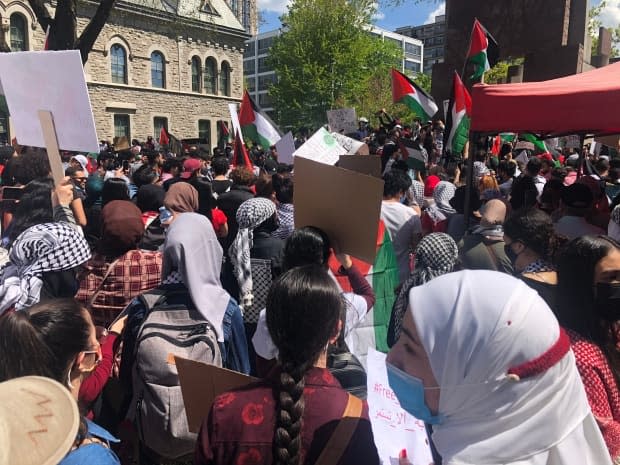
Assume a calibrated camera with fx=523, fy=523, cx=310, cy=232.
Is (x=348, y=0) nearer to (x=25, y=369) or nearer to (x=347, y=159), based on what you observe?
(x=347, y=159)

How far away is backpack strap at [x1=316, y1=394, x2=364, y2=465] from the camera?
1.42 m

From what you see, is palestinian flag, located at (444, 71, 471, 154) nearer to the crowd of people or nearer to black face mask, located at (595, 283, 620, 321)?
the crowd of people

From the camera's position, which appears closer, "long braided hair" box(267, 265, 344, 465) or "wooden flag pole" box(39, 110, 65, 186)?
"long braided hair" box(267, 265, 344, 465)

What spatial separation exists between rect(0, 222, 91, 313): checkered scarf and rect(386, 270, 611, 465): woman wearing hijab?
2.05m

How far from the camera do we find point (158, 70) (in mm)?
32375

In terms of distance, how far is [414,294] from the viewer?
1321 mm

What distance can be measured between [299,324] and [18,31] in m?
29.7

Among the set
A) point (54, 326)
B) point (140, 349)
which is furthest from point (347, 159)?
point (54, 326)

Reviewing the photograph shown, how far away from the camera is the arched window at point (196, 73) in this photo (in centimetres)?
3444

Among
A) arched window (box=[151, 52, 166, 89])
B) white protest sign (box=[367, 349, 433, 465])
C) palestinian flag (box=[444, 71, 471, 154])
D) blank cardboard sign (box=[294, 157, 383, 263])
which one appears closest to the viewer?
white protest sign (box=[367, 349, 433, 465])

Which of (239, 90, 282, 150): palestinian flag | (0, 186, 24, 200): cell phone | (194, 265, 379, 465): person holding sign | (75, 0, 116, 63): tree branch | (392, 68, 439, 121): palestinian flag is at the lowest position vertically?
(194, 265, 379, 465): person holding sign

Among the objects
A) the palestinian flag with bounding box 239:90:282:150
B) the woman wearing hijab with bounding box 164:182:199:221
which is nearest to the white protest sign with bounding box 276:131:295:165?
the palestinian flag with bounding box 239:90:282:150

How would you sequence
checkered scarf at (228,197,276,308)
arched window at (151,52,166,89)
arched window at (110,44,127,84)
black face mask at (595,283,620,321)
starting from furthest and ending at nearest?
arched window at (151,52,166,89)
arched window at (110,44,127,84)
checkered scarf at (228,197,276,308)
black face mask at (595,283,620,321)

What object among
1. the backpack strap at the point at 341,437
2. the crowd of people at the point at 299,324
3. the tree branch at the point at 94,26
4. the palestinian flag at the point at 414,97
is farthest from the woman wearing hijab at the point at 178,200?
the tree branch at the point at 94,26
